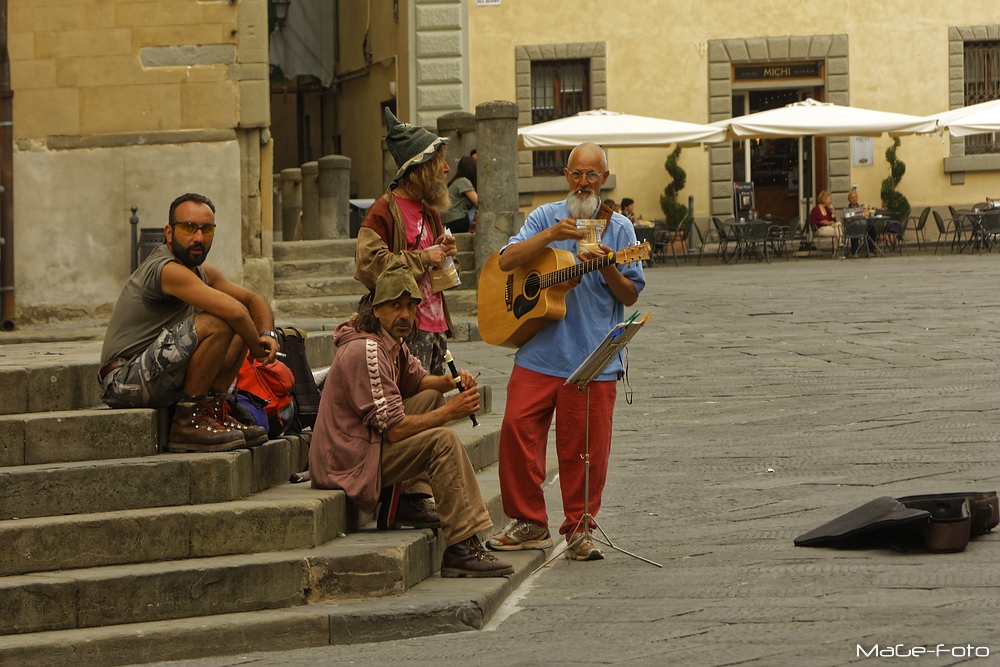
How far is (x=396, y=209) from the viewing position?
658 cm

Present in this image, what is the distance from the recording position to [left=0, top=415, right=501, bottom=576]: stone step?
547 cm

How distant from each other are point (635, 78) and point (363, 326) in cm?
2031

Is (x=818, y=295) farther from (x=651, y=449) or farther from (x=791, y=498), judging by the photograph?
(x=791, y=498)

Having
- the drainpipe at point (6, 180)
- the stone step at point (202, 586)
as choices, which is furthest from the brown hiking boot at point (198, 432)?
the drainpipe at point (6, 180)

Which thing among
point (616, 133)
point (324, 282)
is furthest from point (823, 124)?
point (324, 282)

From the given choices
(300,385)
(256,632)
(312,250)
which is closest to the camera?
(256,632)

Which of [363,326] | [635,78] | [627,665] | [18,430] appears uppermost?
[635,78]

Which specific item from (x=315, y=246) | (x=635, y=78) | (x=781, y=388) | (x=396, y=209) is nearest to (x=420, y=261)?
(x=396, y=209)

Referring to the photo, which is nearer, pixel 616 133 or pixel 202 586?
pixel 202 586

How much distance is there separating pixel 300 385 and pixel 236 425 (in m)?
0.86

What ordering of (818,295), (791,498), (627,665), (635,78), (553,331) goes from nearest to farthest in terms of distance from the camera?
(627,665), (553,331), (791,498), (818,295), (635,78)

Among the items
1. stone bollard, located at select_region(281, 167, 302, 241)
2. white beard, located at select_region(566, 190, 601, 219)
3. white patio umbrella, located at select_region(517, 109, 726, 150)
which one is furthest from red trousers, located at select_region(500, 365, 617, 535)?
stone bollard, located at select_region(281, 167, 302, 241)

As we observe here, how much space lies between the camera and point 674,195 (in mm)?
25594

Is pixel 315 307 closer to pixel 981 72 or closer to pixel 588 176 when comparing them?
pixel 588 176
